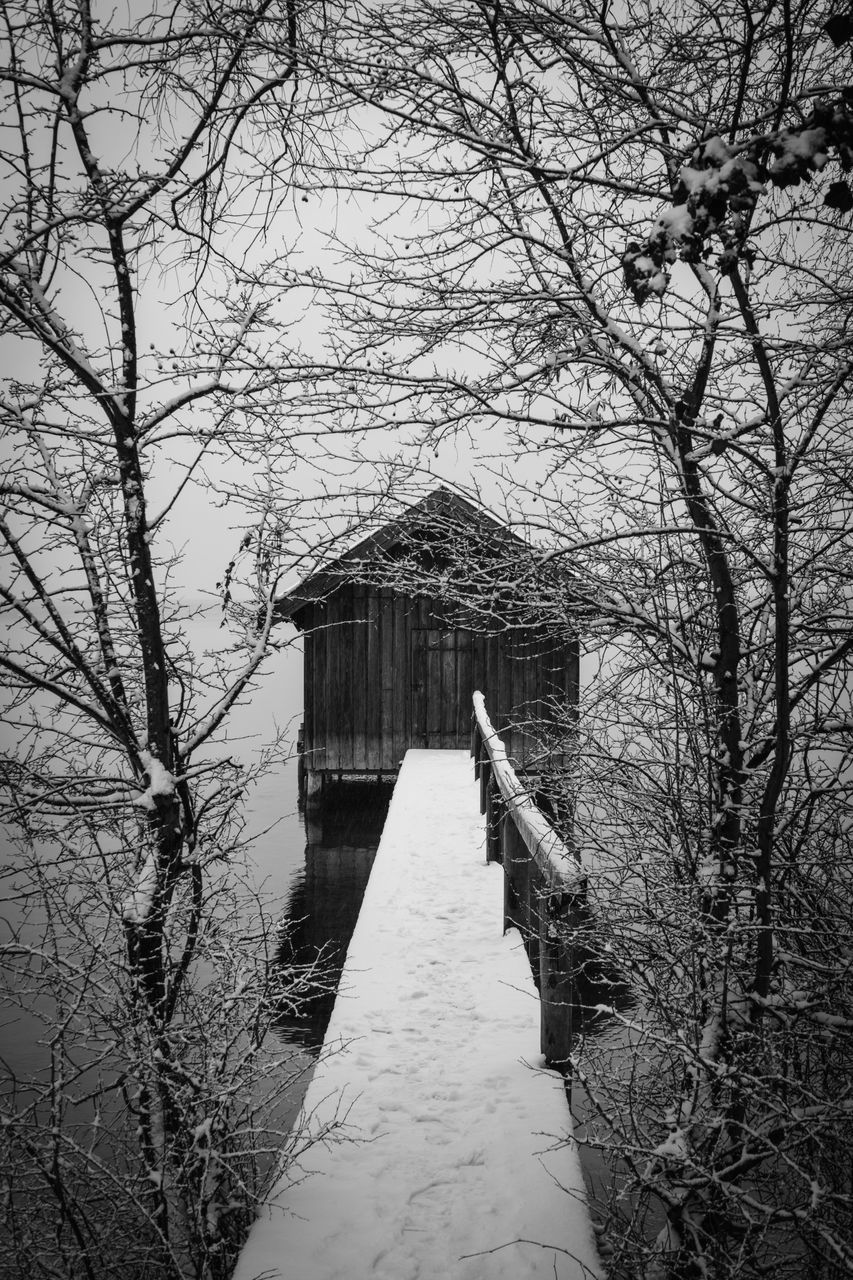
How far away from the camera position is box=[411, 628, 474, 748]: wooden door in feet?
50.6

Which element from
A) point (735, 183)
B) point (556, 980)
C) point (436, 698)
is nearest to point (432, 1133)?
point (556, 980)

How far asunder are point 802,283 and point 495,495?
169cm

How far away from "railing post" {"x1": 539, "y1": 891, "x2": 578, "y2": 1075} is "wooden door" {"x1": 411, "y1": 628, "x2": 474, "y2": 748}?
11.4m

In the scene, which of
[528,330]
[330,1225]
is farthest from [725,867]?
[528,330]

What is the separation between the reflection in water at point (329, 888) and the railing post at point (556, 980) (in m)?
2.41

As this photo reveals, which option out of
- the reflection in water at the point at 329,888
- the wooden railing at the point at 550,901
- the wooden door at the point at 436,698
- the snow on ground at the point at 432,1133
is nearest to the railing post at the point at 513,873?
the wooden railing at the point at 550,901

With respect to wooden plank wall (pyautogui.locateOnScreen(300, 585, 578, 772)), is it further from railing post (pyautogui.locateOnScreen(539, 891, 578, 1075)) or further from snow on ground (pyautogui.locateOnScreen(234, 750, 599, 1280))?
railing post (pyautogui.locateOnScreen(539, 891, 578, 1075))

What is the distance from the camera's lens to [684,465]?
3.10 meters

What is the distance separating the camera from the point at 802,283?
12.3ft

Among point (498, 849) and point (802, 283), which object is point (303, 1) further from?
point (498, 849)

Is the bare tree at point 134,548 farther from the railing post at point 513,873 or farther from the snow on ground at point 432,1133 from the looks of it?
the railing post at point 513,873

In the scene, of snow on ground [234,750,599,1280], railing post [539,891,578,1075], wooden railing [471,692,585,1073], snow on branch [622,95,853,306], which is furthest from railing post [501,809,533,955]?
snow on branch [622,95,853,306]

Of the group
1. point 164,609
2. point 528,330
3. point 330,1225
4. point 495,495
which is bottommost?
point 330,1225

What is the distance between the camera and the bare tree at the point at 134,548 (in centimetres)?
293
